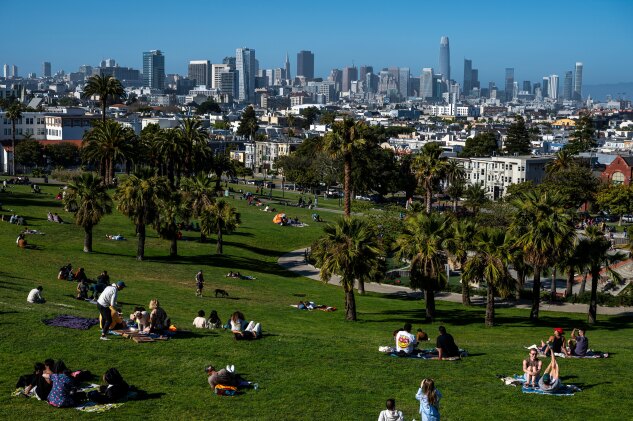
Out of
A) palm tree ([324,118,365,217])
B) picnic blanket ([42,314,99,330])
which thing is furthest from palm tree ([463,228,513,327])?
picnic blanket ([42,314,99,330])

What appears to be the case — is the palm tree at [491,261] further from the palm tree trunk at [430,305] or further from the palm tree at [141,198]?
the palm tree at [141,198]

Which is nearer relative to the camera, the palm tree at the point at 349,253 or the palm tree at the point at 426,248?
the palm tree at the point at 349,253

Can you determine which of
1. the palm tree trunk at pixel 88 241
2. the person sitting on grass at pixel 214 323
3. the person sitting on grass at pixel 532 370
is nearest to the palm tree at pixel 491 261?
the person sitting on grass at pixel 214 323

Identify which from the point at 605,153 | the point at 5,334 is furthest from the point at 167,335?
the point at 605,153

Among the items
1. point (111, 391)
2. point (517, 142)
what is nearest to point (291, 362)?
point (111, 391)

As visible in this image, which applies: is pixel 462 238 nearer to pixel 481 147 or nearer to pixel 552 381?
pixel 552 381

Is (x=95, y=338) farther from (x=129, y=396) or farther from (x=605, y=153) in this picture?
(x=605, y=153)
